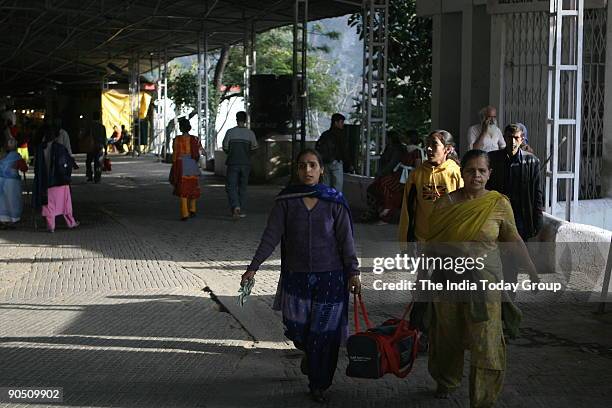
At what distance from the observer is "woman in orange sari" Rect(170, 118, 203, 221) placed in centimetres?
1595

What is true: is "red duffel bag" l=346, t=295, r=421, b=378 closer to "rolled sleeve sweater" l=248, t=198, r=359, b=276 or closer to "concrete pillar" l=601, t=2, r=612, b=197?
"rolled sleeve sweater" l=248, t=198, r=359, b=276

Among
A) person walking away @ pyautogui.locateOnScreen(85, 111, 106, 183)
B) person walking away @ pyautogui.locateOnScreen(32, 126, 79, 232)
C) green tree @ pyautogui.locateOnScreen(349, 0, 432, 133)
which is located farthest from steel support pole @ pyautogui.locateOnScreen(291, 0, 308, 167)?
person walking away @ pyautogui.locateOnScreen(32, 126, 79, 232)

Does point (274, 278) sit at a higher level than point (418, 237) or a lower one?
lower

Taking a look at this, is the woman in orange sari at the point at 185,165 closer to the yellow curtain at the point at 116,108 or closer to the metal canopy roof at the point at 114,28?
the metal canopy roof at the point at 114,28

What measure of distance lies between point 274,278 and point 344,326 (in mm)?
4521

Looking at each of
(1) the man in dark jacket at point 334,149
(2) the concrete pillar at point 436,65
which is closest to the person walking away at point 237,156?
(1) the man in dark jacket at point 334,149

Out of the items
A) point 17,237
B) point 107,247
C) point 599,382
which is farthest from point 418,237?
point 17,237

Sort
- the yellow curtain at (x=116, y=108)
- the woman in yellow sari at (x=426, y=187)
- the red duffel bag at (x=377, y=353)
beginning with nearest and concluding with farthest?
the red duffel bag at (x=377, y=353)
the woman in yellow sari at (x=426, y=187)
the yellow curtain at (x=116, y=108)

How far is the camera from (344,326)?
6.19 metres

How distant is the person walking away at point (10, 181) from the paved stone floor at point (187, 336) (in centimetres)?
125

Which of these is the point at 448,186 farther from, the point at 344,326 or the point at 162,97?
the point at 162,97

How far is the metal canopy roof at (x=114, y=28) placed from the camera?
26.4 metres

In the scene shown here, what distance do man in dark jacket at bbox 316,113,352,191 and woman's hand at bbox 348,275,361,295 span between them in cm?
963

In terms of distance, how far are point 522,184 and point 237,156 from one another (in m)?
7.59
